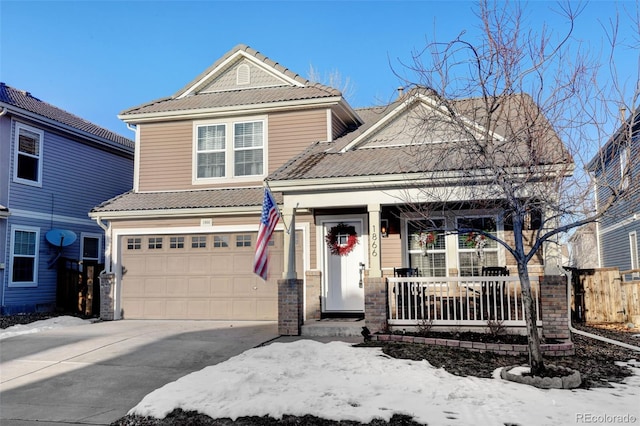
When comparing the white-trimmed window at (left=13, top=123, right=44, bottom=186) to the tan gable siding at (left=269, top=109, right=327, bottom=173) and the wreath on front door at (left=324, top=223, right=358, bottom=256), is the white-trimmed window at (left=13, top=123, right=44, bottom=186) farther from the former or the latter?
the wreath on front door at (left=324, top=223, right=358, bottom=256)

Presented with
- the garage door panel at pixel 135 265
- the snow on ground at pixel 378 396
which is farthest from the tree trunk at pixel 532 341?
the garage door panel at pixel 135 265

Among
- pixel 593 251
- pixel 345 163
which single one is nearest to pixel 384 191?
pixel 345 163

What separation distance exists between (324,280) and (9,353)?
6.07 meters

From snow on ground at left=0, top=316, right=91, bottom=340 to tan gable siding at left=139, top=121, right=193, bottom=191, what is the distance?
362 centimetres

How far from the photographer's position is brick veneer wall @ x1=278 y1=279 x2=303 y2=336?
9.49 metres

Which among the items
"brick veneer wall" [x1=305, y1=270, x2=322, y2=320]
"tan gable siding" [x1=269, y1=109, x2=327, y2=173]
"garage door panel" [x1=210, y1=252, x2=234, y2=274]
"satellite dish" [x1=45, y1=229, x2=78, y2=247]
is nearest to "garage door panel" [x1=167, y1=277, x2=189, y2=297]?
"garage door panel" [x1=210, y1=252, x2=234, y2=274]

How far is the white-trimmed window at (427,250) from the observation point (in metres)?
10.7

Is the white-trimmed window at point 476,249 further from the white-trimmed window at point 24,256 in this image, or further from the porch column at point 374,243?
the white-trimmed window at point 24,256

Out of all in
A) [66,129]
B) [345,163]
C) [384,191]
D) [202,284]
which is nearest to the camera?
[384,191]

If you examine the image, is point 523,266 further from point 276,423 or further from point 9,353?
point 9,353

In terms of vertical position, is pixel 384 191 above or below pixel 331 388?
above

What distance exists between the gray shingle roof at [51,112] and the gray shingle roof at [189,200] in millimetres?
4033

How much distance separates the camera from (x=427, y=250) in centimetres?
1082

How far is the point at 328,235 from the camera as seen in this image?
11383 millimetres
